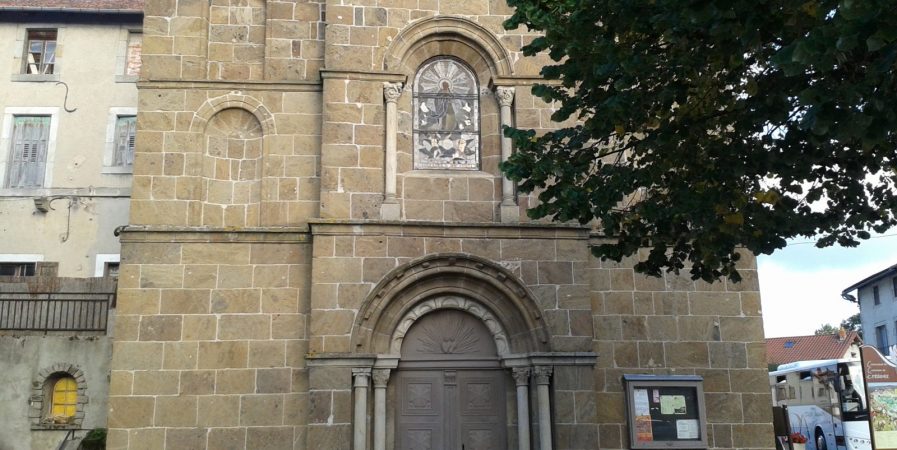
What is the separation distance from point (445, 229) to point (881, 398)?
6.55 meters

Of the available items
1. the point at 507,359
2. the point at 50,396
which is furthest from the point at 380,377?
the point at 50,396

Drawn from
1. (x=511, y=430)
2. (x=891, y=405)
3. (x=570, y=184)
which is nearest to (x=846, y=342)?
(x=891, y=405)

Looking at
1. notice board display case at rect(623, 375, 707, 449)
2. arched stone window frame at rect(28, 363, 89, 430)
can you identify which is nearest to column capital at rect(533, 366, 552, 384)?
notice board display case at rect(623, 375, 707, 449)

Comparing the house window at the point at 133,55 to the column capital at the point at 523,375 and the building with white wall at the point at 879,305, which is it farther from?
the building with white wall at the point at 879,305

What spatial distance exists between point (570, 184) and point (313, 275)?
427cm

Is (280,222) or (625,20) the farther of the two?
(280,222)

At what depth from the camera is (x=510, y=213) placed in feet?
38.1

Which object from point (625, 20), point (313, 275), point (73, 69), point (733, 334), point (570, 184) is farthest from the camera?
point (73, 69)

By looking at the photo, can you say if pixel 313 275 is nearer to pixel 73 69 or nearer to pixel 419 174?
pixel 419 174

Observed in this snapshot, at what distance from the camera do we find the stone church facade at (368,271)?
11.0m

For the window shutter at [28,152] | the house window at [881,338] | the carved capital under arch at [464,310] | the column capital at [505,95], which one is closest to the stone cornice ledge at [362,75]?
the column capital at [505,95]

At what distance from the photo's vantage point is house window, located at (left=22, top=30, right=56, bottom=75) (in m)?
21.8

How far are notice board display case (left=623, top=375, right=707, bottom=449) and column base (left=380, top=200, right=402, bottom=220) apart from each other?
3875 millimetres

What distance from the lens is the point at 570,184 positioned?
8297mm
